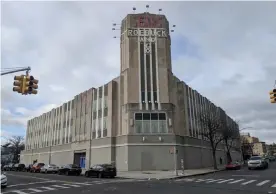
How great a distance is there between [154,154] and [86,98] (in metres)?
19.5

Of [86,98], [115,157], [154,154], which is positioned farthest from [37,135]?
[154,154]

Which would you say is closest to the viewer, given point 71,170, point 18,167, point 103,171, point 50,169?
point 103,171

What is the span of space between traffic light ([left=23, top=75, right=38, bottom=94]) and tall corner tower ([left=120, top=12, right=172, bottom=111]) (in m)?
28.6

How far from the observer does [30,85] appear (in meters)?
15.9

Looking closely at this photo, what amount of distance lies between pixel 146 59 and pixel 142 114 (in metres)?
9.03

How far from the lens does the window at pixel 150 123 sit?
4337 cm

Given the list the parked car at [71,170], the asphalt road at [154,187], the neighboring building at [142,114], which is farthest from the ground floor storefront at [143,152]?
the asphalt road at [154,187]

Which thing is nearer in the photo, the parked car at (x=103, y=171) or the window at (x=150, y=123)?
the parked car at (x=103, y=171)

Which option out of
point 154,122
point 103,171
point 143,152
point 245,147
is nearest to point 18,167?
point 143,152

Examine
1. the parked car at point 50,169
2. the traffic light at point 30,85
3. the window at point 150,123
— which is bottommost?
the parked car at point 50,169

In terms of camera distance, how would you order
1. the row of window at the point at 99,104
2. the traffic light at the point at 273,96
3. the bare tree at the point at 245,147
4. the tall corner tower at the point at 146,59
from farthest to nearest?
the bare tree at the point at 245,147, the row of window at the point at 99,104, the tall corner tower at the point at 146,59, the traffic light at the point at 273,96

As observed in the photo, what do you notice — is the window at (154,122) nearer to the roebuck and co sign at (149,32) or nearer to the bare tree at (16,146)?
the roebuck and co sign at (149,32)

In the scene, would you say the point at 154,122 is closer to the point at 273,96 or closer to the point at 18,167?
the point at 273,96

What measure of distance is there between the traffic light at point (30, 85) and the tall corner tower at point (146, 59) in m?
28.6
